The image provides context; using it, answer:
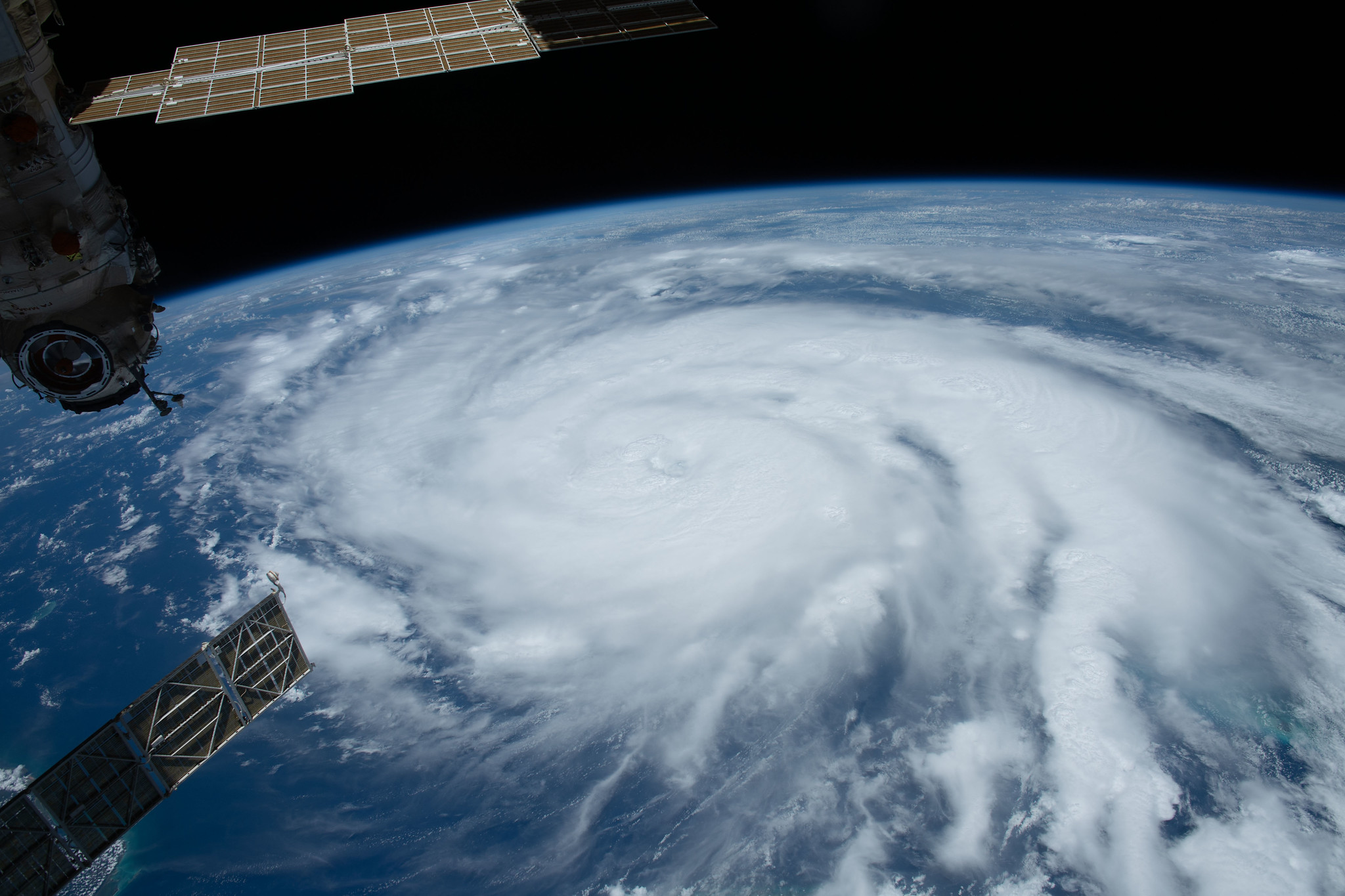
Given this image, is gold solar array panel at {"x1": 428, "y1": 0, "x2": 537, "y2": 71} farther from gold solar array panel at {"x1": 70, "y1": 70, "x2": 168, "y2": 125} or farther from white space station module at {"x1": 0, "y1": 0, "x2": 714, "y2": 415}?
gold solar array panel at {"x1": 70, "y1": 70, "x2": 168, "y2": 125}

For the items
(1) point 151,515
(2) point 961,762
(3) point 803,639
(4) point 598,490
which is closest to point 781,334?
(4) point 598,490

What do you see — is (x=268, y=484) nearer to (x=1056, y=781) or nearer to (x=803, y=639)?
(x=803, y=639)

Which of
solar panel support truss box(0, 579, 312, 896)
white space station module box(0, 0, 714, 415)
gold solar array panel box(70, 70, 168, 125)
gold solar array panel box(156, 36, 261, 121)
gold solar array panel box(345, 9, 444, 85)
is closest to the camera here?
white space station module box(0, 0, 714, 415)

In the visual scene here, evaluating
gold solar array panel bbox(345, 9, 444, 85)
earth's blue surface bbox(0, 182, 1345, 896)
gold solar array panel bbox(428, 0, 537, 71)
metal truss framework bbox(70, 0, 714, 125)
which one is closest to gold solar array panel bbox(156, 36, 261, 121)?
metal truss framework bbox(70, 0, 714, 125)

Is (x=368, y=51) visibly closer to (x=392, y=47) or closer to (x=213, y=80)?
(x=392, y=47)

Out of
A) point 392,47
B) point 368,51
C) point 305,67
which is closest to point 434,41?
point 392,47
